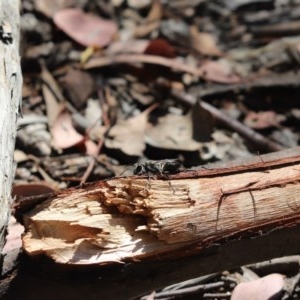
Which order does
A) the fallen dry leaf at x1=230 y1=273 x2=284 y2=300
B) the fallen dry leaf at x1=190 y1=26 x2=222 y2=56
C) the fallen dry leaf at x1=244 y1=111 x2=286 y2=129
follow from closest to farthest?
the fallen dry leaf at x1=230 y1=273 x2=284 y2=300, the fallen dry leaf at x1=244 y1=111 x2=286 y2=129, the fallen dry leaf at x1=190 y1=26 x2=222 y2=56

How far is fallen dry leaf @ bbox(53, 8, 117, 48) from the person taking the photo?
3.53 m

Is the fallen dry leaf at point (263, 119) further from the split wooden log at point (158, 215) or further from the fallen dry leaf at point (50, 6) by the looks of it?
the split wooden log at point (158, 215)

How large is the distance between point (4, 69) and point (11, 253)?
609 mm

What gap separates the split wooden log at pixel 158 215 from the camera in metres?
1.73

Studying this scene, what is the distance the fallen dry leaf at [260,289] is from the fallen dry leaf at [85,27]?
174 centimetres

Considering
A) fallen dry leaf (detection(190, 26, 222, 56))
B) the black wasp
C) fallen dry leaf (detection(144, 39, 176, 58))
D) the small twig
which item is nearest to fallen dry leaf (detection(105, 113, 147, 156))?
the small twig

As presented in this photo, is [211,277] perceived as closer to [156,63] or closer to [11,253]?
[11,253]

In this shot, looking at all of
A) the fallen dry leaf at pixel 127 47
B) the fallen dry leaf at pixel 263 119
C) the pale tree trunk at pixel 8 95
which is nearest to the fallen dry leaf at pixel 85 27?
the fallen dry leaf at pixel 127 47

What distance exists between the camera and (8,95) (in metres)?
1.97

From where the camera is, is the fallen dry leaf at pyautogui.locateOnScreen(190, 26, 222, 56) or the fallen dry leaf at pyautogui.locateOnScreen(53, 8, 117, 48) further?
the fallen dry leaf at pyautogui.locateOnScreen(190, 26, 222, 56)

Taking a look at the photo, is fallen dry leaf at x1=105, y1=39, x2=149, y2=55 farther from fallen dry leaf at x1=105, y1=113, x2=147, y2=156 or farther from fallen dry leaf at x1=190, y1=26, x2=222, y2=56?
fallen dry leaf at x1=105, y1=113, x2=147, y2=156

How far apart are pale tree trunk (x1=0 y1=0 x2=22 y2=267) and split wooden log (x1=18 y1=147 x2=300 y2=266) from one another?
83 millimetres

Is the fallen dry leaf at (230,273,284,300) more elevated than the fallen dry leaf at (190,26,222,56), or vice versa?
the fallen dry leaf at (190,26,222,56)

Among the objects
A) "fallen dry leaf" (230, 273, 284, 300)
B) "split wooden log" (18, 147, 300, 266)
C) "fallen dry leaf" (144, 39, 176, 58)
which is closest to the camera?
"split wooden log" (18, 147, 300, 266)
